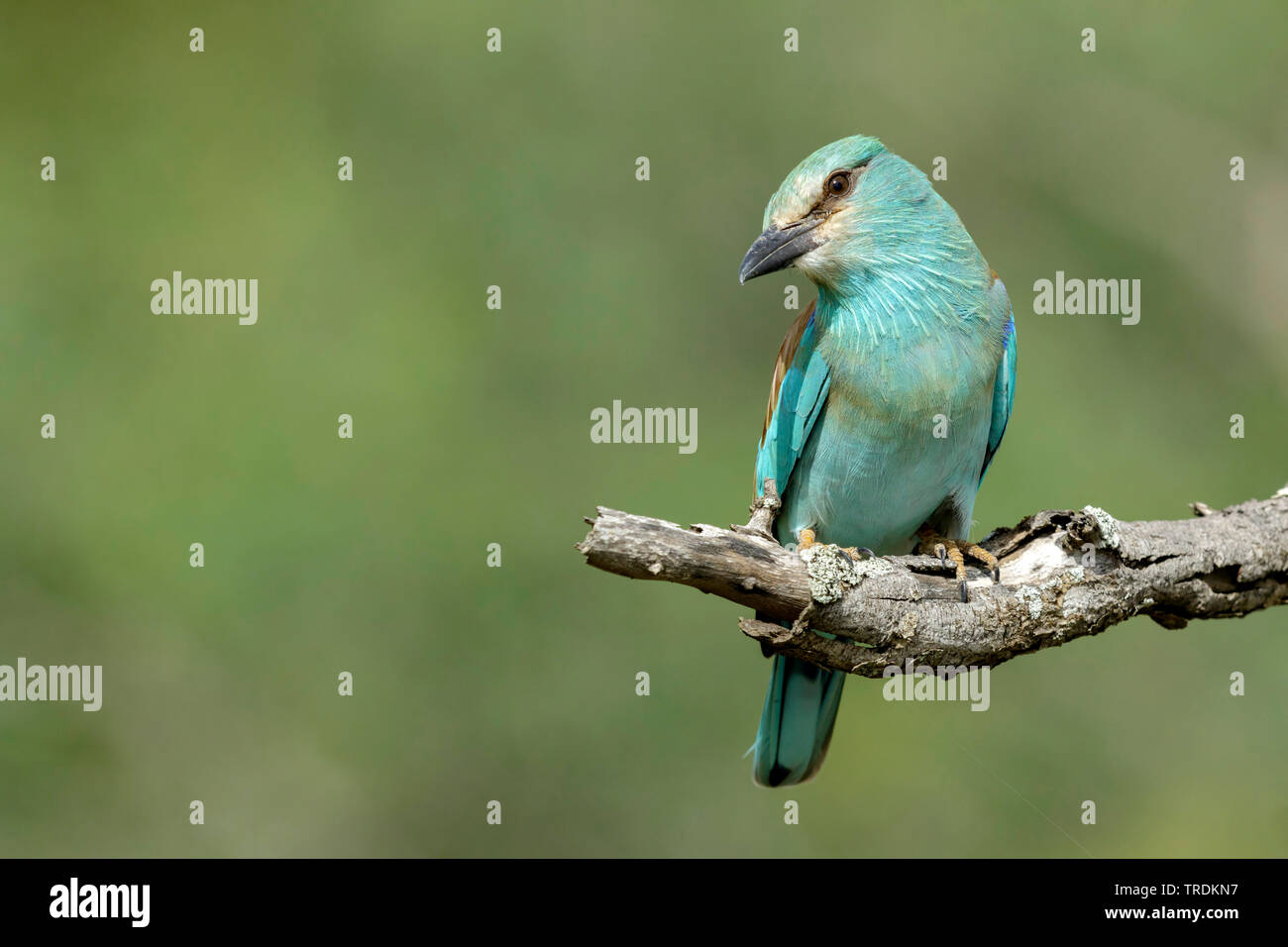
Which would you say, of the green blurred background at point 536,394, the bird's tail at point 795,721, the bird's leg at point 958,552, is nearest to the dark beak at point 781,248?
the bird's leg at point 958,552

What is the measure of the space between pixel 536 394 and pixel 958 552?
3.67m

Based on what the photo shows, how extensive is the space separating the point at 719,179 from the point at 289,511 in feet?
10.2

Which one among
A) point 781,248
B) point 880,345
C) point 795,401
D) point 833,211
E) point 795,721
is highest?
point 833,211

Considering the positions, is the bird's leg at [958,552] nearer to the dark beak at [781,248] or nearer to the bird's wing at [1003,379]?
the bird's wing at [1003,379]

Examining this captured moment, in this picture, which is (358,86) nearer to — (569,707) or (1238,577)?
(569,707)

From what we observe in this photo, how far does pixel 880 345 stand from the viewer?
3.67m

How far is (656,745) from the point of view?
6.31 meters

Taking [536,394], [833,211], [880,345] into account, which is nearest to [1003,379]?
[880,345]

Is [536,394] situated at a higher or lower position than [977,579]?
higher

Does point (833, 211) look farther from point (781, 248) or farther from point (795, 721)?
point (795, 721)

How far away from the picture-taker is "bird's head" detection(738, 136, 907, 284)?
368 cm

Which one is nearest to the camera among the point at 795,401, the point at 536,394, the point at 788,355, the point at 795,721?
the point at 795,401

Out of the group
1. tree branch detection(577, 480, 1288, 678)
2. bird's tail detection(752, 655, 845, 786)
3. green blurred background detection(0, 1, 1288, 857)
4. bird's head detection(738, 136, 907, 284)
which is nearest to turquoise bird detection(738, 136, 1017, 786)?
bird's head detection(738, 136, 907, 284)

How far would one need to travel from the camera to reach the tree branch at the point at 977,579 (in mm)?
2904
